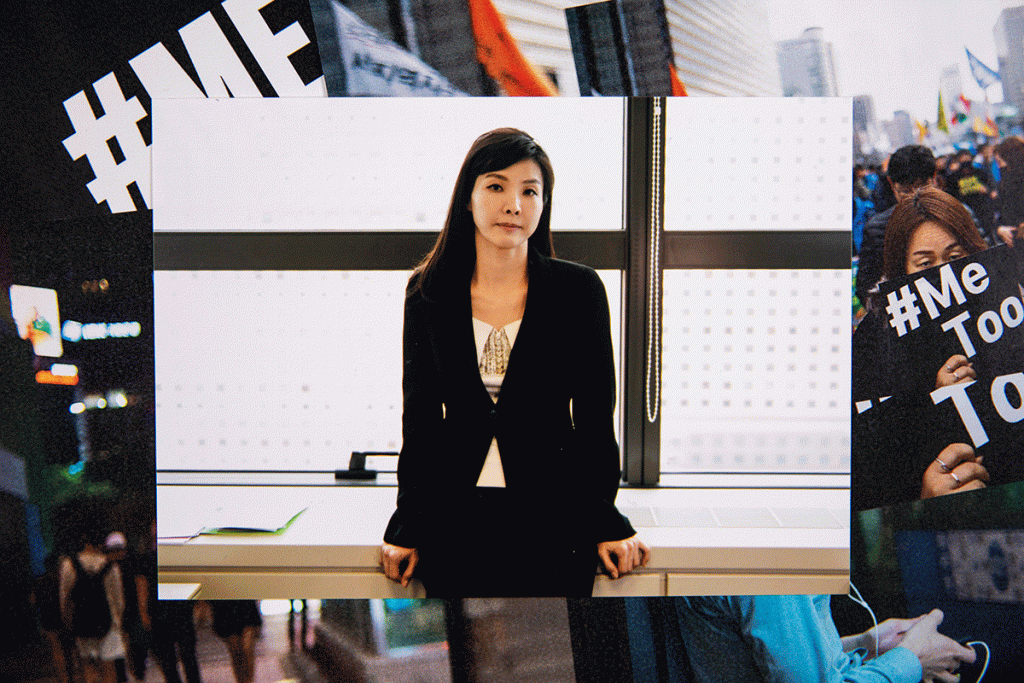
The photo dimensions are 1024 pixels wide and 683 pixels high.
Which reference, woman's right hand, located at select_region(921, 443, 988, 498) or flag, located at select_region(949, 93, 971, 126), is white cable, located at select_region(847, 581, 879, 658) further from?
flag, located at select_region(949, 93, 971, 126)

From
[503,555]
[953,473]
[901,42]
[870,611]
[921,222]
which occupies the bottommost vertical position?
[870,611]

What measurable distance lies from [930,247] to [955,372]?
338 mm

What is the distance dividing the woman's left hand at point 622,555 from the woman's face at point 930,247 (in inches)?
39.8

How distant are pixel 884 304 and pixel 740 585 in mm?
824

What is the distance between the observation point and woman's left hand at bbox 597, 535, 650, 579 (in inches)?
56.8

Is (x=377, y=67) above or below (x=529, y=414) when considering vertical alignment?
above

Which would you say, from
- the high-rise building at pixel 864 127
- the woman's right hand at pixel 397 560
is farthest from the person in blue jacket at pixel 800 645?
the high-rise building at pixel 864 127

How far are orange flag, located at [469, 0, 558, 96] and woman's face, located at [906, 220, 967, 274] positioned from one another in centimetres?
102

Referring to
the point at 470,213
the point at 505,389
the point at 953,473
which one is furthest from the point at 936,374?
the point at 470,213

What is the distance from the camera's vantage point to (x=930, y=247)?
151 centimetres

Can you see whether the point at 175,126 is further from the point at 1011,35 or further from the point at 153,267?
the point at 1011,35

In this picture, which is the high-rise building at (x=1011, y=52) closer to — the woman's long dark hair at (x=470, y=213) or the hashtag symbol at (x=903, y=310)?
the hashtag symbol at (x=903, y=310)

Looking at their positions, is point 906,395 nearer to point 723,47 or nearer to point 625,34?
point 723,47

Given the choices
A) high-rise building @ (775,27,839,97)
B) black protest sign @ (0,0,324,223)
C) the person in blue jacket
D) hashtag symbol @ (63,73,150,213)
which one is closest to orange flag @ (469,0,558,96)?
black protest sign @ (0,0,324,223)
